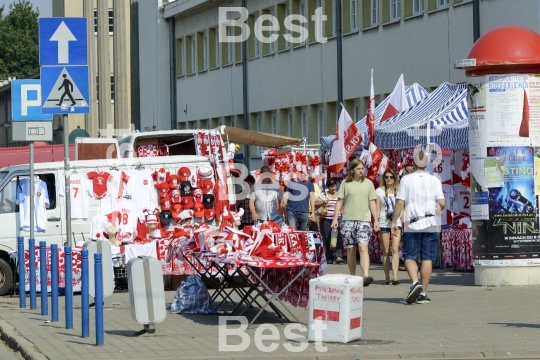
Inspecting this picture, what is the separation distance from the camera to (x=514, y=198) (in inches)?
741

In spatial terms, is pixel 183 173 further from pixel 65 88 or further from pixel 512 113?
pixel 65 88

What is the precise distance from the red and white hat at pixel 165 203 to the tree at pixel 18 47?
93195 mm

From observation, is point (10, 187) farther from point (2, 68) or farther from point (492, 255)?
point (2, 68)

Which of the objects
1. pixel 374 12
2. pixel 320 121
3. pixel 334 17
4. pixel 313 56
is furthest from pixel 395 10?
pixel 320 121

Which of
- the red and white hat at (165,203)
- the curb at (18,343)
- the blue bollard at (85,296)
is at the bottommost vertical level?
the curb at (18,343)

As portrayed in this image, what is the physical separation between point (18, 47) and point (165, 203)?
94977 mm

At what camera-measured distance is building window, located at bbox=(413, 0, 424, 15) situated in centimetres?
3396

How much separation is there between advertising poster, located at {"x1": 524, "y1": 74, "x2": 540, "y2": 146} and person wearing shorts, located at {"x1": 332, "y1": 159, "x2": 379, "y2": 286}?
7.74 ft

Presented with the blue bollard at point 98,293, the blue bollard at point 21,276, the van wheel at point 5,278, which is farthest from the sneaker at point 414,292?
the van wheel at point 5,278

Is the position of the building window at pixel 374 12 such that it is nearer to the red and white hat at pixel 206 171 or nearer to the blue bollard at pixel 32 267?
the red and white hat at pixel 206 171

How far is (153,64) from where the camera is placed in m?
59.2

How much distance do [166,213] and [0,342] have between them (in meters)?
8.38

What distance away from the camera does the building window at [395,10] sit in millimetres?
35531

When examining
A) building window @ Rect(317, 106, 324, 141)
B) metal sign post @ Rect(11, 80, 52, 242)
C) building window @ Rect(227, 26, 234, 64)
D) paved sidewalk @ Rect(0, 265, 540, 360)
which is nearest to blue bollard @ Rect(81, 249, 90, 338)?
paved sidewalk @ Rect(0, 265, 540, 360)
